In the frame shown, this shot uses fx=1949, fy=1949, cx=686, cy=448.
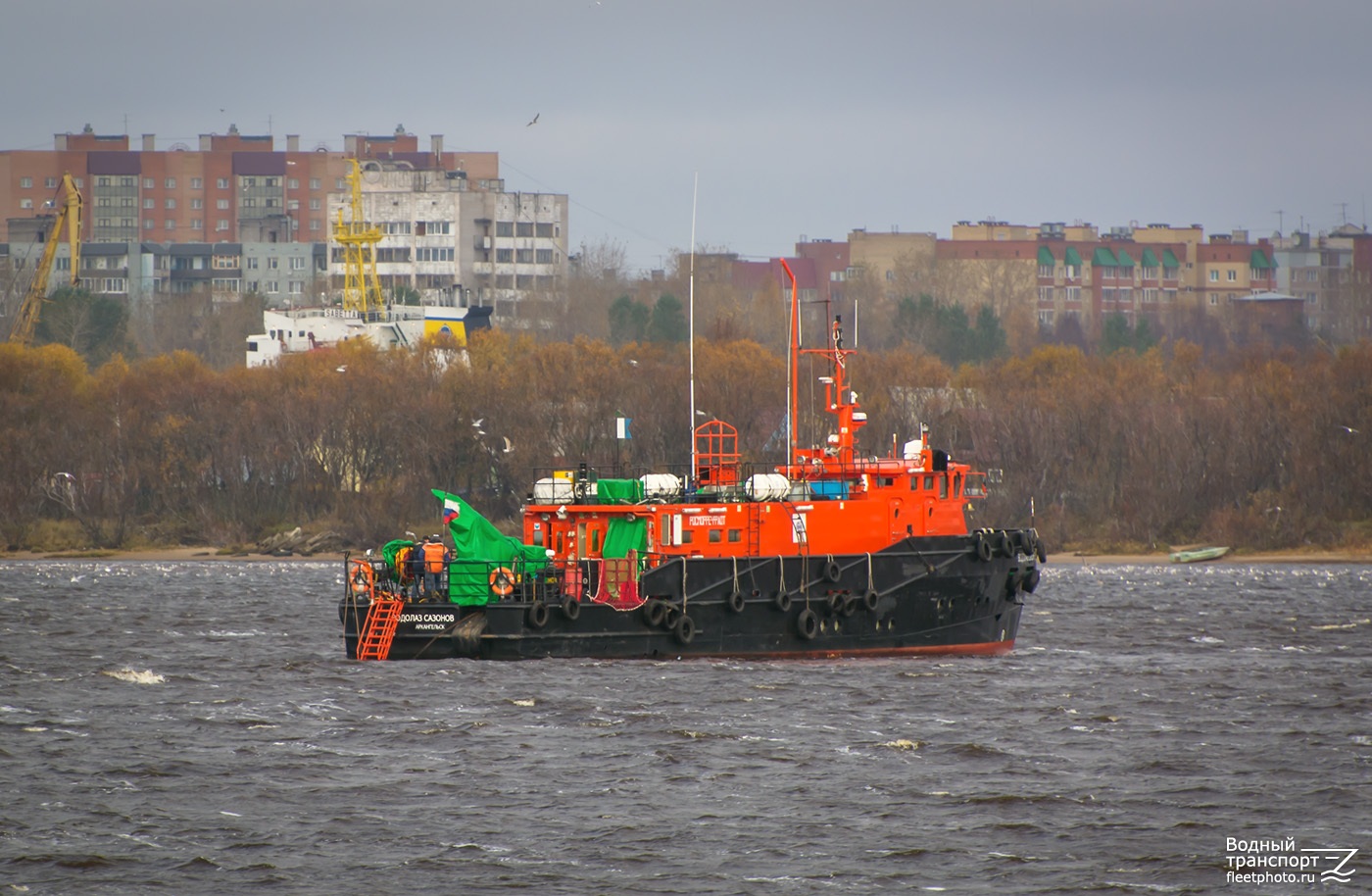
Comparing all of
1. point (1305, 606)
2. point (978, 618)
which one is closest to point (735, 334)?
point (1305, 606)

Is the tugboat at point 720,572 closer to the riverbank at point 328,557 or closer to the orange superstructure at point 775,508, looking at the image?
the orange superstructure at point 775,508

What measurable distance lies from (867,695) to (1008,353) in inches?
3920

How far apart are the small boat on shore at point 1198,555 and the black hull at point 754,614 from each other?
35.6m

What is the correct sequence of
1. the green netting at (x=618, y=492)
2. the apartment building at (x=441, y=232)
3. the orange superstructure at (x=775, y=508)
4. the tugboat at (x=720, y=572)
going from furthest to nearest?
the apartment building at (x=441, y=232) < the green netting at (x=618, y=492) < the orange superstructure at (x=775, y=508) < the tugboat at (x=720, y=572)

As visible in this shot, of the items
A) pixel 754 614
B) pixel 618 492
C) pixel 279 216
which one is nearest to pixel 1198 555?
pixel 754 614

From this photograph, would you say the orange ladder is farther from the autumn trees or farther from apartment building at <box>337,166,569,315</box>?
apartment building at <box>337,166,569,315</box>

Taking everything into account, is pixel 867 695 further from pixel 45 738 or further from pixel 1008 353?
pixel 1008 353

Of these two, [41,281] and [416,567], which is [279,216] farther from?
[416,567]

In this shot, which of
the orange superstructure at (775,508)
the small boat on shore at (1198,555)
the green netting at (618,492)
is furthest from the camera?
the small boat on shore at (1198,555)

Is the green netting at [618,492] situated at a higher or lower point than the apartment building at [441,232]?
lower

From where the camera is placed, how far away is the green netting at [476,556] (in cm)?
3506

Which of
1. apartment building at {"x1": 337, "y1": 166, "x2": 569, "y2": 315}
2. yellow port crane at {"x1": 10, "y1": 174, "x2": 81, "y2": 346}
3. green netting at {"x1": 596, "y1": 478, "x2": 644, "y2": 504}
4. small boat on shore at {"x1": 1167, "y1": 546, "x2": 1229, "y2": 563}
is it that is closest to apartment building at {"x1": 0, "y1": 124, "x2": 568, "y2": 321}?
apartment building at {"x1": 337, "y1": 166, "x2": 569, "y2": 315}

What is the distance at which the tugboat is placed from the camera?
3509 cm

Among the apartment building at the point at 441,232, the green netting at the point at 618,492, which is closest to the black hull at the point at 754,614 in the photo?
the green netting at the point at 618,492
